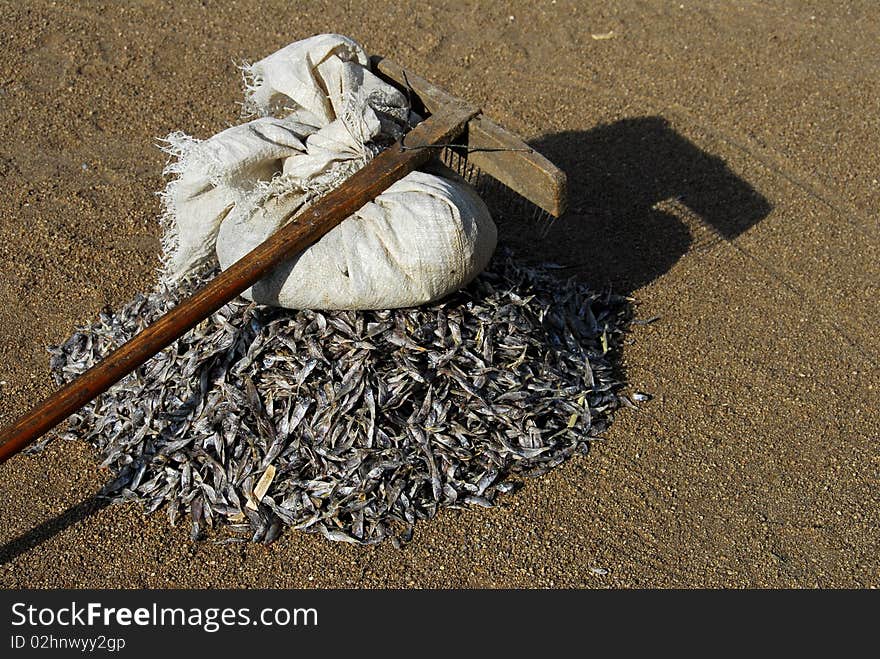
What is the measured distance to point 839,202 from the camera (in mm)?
5680

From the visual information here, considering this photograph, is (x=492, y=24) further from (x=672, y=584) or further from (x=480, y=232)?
(x=672, y=584)

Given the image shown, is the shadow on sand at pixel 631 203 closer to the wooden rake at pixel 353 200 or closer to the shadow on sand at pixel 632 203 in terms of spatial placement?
the shadow on sand at pixel 632 203

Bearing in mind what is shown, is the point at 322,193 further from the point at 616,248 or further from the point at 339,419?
the point at 616,248

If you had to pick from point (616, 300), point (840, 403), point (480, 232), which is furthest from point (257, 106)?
point (840, 403)

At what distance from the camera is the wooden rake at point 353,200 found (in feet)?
11.0

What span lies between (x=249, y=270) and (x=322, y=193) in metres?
0.63

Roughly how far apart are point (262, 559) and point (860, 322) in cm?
333

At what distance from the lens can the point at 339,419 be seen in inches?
158

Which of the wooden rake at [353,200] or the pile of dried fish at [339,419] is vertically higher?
the wooden rake at [353,200]

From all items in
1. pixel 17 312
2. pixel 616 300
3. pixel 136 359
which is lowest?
pixel 616 300

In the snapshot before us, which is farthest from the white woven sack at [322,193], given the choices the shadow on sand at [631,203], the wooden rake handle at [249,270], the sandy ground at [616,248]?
the shadow on sand at [631,203]

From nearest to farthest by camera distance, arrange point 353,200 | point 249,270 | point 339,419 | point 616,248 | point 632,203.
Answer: point 249,270, point 353,200, point 339,419, point 616,248, point 632,203

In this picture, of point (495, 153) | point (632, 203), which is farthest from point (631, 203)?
point (495, 153)

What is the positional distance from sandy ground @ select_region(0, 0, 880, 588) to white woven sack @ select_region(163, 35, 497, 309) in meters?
1.02
